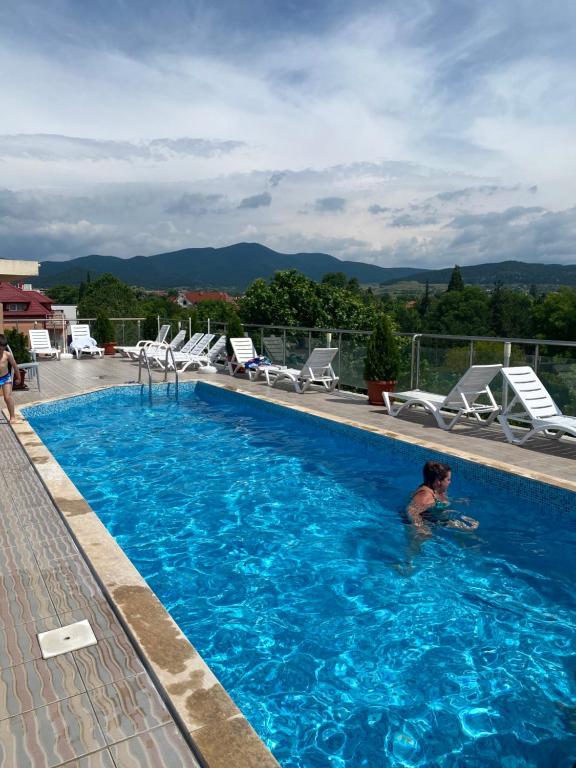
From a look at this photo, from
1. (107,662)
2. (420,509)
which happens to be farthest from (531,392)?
(107,662)

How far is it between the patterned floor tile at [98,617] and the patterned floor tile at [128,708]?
0.42 meters

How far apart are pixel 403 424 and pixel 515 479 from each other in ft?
8.14

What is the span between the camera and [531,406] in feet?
21.9

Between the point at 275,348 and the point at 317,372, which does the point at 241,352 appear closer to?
the point at 275,348

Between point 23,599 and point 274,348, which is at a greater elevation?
point 274,348

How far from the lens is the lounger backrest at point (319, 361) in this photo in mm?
10305

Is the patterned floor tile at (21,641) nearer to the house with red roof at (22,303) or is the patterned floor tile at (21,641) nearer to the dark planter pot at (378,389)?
the dark planter pot at (378,389)

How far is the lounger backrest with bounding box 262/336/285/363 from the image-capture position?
40.7 feet

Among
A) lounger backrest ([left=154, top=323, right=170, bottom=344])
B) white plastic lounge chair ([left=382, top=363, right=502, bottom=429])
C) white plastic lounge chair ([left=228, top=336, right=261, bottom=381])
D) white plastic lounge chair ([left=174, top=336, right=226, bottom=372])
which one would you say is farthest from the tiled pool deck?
lounger backrest ([left=154, top=323, right=170, bottom=344])

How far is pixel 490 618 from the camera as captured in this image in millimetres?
3840

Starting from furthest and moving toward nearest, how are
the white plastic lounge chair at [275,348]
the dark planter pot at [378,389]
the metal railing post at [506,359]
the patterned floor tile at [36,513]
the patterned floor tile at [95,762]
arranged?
the white plastic lounge chair at [275,348] → the dark planter pot at [378,389] → the metal railing post at [506,359] → the patterned floor tile at [36,513] → the patterned floor tile at [95,762]

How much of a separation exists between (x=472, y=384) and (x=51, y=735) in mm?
6309

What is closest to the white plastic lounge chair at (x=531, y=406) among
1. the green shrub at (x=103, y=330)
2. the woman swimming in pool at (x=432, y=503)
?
the woman swimming in pool at (x=432, y=503)

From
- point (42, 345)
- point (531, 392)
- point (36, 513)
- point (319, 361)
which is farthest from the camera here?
point (42, 345)
